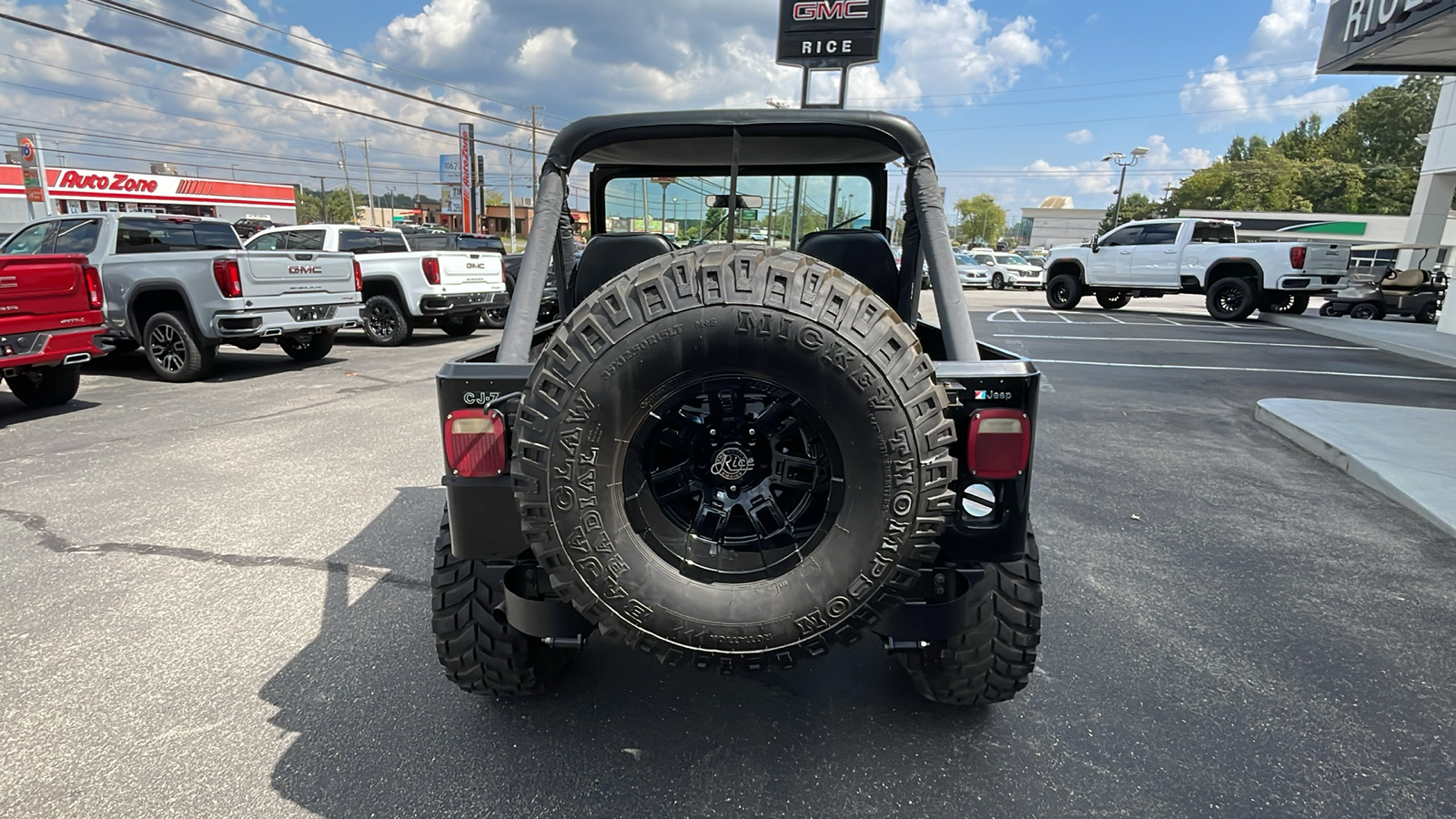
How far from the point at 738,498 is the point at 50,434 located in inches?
278

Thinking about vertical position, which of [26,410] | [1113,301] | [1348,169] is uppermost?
[1348,169]

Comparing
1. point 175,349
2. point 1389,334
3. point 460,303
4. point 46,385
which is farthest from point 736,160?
point 1389,334

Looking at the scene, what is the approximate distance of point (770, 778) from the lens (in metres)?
2.23

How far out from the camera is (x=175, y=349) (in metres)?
8.42

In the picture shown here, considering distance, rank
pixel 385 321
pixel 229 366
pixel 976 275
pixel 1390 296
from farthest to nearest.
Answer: pixel 976 275
pixel 1390 296
pixel 385 321
pixel 229 366

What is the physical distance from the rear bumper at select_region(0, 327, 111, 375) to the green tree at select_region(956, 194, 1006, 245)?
11286 cm

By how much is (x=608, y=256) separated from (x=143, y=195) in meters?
67.1

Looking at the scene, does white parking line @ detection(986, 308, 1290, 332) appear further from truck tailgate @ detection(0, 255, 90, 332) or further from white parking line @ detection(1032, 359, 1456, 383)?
truck tailgate @ detection(0, 255, 90, 332)

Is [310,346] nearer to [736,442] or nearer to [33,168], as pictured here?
[736,442]

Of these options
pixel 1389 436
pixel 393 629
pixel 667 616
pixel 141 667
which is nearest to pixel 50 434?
pixel 141 667

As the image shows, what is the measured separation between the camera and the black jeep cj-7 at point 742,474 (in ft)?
5.71

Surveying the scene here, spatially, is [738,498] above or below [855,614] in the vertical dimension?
above

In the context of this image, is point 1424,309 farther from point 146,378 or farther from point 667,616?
point 146,378

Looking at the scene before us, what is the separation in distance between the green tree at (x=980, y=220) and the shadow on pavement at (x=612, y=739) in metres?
115
